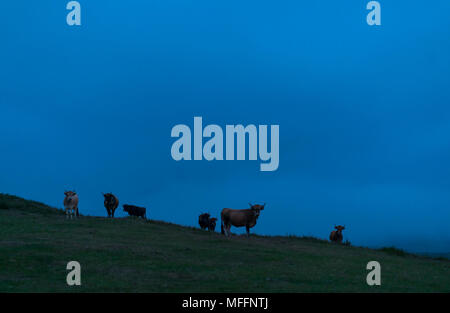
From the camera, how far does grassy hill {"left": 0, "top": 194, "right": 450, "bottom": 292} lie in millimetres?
15266

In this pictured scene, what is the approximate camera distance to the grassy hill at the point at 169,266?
15266mm

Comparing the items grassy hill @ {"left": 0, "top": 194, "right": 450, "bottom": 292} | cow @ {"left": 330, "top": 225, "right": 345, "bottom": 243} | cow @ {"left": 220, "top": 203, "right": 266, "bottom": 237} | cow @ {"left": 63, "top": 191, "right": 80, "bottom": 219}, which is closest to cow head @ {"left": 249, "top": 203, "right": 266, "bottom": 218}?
cow @ {"left": 220, "top": 203, "right": 266, "bottom": 237}

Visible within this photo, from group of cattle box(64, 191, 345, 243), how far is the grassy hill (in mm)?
5033

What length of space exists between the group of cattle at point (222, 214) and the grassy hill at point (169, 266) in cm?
503

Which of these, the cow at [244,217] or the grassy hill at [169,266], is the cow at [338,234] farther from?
the grassy hill at [169,266]

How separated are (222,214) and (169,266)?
15.1m

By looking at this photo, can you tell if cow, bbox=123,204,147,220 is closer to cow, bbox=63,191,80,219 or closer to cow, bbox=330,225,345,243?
cow, bbox=63,191,80,219

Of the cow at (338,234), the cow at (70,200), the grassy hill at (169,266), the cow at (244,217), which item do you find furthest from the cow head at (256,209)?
the cow at (70,200)

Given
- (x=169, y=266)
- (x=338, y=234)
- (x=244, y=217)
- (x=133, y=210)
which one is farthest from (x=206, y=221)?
(x=169, y=266)
